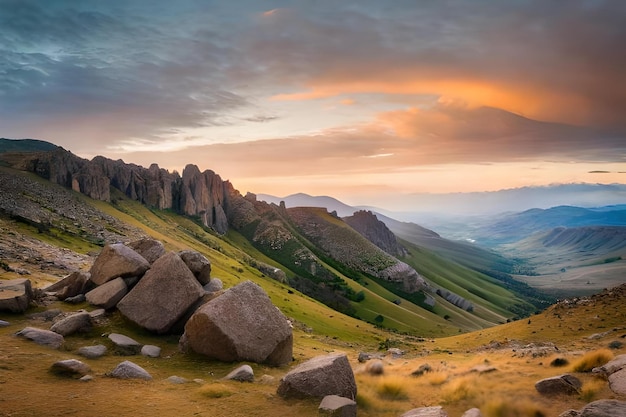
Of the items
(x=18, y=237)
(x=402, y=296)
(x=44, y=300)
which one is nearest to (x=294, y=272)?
→ (x=402, y=296)

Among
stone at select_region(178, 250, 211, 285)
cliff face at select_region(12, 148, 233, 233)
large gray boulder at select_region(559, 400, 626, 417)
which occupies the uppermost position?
cliff face at select_region(12, 148, 233, 233)

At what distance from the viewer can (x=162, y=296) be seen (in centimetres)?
2619

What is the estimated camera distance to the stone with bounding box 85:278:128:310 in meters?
26.6

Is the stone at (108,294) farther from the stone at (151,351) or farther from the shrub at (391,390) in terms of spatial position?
the shrub at (391,390)

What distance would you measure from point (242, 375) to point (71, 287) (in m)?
17.6

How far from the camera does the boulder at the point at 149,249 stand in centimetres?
3300

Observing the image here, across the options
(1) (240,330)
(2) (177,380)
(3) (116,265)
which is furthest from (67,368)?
(3) (116,265)

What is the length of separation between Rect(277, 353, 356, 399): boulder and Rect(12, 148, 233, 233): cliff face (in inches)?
5365

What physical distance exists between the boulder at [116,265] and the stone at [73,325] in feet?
17.4

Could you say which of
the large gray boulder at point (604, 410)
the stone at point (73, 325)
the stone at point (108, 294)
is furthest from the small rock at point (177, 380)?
the large gray boulder at point (604, 410)

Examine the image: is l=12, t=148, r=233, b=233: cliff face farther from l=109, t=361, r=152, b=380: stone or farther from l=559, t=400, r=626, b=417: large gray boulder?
l=559, t=400, r=626, b=417: large gray boulder

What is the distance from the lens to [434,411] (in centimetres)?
1541

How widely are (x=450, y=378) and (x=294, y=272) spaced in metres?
152

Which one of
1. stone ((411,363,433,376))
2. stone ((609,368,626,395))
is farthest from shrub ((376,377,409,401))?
stone ((609,368,626,395))
